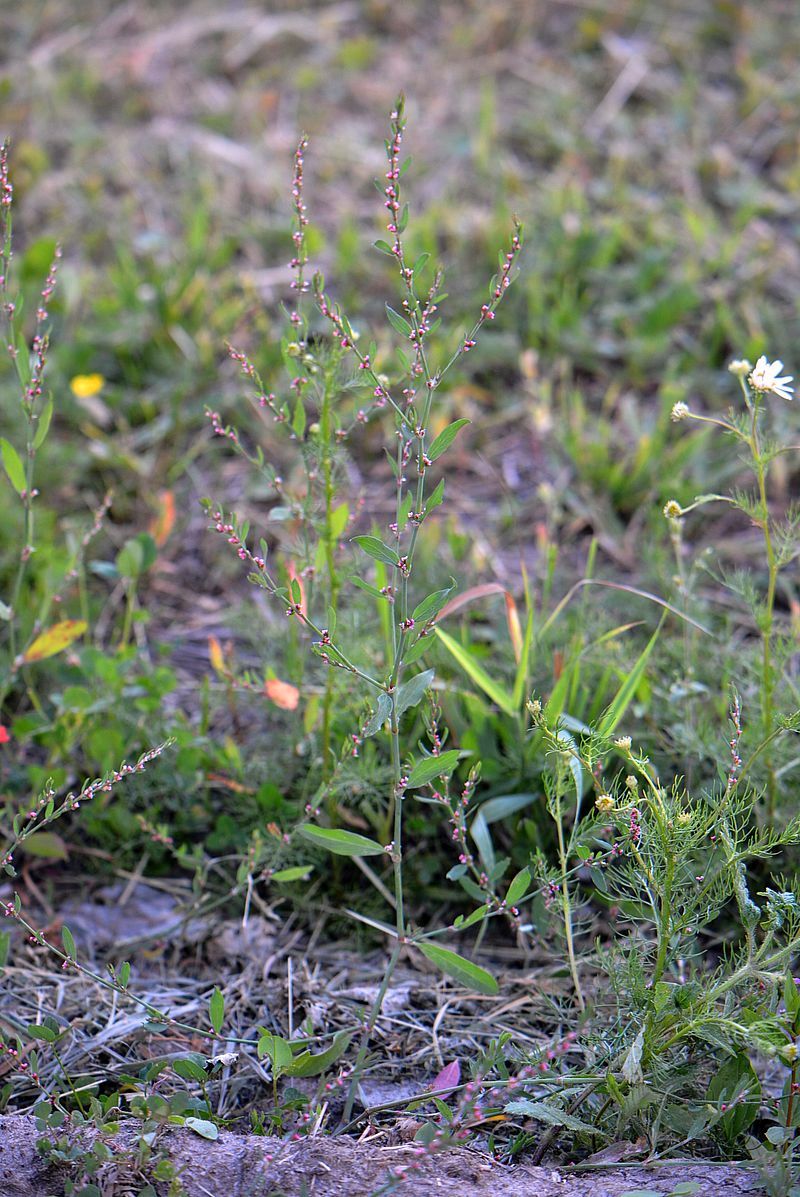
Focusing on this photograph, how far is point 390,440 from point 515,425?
39 cm

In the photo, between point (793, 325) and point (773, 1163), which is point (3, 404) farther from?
point (773, 1163)

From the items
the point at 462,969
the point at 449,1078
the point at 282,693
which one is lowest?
the point at 449,1078

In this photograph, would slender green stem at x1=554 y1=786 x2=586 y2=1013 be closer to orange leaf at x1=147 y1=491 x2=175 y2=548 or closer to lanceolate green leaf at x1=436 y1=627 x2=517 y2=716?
lanceolate green leaf at x1=436 y1=627 x2=517 y2=716

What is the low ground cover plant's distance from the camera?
4.97ft

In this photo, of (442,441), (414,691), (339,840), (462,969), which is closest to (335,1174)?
(462,969)

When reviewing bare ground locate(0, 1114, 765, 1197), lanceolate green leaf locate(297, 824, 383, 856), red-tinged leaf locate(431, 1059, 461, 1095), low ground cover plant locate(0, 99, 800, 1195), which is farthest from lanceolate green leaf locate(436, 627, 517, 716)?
bare ground locate(0, 1114, 765, 1197)

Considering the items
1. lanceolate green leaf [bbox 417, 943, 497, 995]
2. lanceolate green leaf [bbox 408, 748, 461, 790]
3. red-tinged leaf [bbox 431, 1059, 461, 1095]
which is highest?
lanceolate green leaf [bbox 408, 748, 461, 790]

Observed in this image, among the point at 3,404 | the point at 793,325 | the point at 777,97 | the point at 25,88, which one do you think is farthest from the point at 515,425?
the point at 25,88

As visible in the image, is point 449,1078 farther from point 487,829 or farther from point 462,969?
point 487,829

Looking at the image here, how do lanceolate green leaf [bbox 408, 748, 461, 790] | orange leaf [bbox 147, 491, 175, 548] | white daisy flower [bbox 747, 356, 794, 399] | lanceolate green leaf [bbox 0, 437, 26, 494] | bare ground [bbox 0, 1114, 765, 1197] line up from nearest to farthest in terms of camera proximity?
bare ground [bbox 0, 1114, 765, 1197] → lanceolate green leaf [bbox 408, 748, 461, 790] → white daisy flower [bbox 747, 356, 794, 399] → lanceolate green leaf [bbox 0, 437, 26, 494] → orange leaf [bbox 147, 491, 175, 548]

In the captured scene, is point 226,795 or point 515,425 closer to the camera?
point 226,795

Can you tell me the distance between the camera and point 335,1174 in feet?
4.75

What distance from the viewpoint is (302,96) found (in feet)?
14.3

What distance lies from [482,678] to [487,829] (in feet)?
0.96
